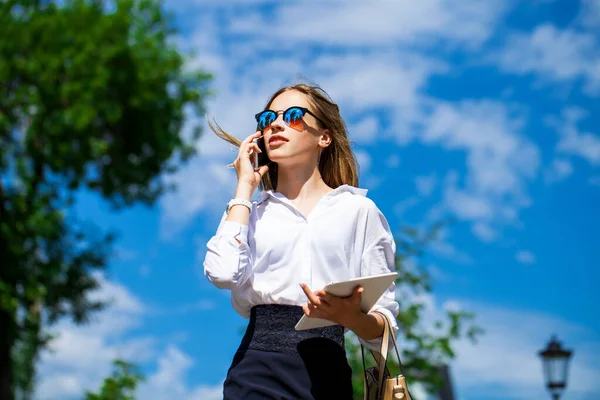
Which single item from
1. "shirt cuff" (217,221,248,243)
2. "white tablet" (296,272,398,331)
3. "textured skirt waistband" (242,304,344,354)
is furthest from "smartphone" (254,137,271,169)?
"white tablet" (296,272,398,331)

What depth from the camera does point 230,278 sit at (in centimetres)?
282

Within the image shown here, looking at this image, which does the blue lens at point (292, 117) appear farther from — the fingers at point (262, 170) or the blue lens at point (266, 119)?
the fingers at point (262, 170)

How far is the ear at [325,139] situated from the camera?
11.1 feet

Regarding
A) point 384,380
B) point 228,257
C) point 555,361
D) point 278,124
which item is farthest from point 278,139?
point 555,361

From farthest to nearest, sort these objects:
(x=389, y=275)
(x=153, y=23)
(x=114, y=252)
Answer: (x=153, y=23) → (x=114, y=252) → (x=389, y=275)

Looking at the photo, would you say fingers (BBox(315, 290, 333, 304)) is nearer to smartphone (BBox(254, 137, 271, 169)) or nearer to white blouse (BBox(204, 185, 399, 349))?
white blouse (BBox(204, 185, 399, 349))

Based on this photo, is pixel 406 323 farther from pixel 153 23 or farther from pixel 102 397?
pixel 153 23

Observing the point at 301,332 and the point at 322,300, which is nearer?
the point at 322,300

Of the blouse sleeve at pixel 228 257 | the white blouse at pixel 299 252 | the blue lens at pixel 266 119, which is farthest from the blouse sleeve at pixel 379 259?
the blue lens at pixel 266 119

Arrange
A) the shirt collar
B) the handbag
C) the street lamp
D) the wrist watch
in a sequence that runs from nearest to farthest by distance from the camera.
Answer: the handbag → the wrist watch → the shirt collar → the street lamp

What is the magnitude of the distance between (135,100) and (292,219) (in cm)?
2008

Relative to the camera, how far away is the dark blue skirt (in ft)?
9.04

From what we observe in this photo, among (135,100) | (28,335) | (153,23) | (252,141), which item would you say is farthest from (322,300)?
(153,23)

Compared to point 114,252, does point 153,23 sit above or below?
above
